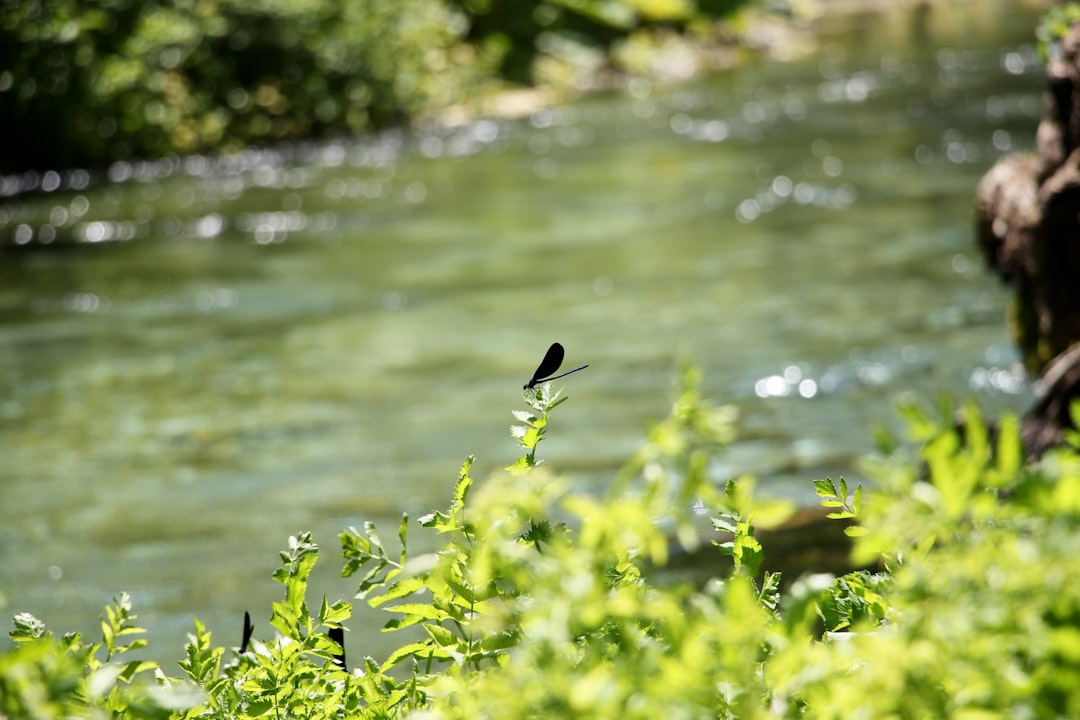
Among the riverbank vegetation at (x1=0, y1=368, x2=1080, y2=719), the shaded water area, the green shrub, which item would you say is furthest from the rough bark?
the green shrub

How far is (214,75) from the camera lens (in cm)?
1862

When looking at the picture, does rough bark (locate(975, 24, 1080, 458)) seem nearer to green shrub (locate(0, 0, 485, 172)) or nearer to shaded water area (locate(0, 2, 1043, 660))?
shaded water area (locate(0, 2, 1043, 660))

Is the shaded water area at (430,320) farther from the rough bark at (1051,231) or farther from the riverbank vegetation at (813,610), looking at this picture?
the riverbank vegetation at (813,610)

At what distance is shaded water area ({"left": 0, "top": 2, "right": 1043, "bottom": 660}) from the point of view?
593cm

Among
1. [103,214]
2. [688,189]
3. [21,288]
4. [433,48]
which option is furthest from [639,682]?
[433,48]

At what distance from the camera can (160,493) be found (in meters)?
6.26

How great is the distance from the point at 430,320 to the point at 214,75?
10734 mm

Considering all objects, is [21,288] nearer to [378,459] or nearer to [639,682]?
[378,459]

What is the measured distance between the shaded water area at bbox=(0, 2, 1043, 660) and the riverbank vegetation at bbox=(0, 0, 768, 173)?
2.67ft

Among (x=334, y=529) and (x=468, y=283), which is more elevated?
(x=334, y=529)

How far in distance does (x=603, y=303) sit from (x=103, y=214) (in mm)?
7279

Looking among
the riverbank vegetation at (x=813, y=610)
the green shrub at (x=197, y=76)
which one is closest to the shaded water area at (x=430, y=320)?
the green shrub at (x=197, y=76)

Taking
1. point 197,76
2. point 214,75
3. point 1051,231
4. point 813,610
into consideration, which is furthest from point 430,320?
point 197,76

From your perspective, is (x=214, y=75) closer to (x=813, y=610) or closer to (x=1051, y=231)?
(x=1051, y=231)
